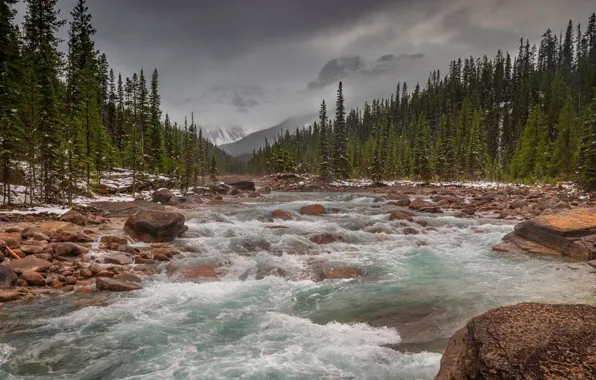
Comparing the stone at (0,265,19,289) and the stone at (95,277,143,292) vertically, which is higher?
the stone at (0,265,19,289)

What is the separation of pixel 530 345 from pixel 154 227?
16.2 m

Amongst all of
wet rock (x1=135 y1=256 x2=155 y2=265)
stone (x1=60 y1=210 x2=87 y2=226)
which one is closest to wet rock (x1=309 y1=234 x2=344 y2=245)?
wet rock (x1=135 y1=256 x2=155 y2=265)

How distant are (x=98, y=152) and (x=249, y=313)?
127 ft

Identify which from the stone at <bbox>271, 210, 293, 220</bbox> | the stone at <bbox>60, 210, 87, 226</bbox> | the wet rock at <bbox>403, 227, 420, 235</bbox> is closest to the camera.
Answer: the stone at <bbox>60, 210, 87, 226</bbox>

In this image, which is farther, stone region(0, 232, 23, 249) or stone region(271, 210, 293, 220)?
stone region(271, 210, 293, 220)

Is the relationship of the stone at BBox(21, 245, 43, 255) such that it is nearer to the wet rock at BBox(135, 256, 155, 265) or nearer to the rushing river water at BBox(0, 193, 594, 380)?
the wet rock at BBox(135, 256, 155, 265)

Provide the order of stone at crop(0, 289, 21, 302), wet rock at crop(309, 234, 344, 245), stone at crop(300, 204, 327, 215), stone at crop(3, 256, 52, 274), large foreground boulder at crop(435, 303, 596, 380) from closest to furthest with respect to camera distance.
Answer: large foreground boulder at crop(435, 303, 596, 380), stone at crop(0, 289, 21, 302), stone at crop(3, 256, 52, 274), wet rock at crop(309, 234, 344, 245), stone at crop(300, 204, 327, 215)

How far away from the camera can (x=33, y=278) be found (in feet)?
34.7

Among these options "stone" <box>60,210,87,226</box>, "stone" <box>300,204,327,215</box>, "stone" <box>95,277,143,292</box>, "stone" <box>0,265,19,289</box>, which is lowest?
"stone" <box>95,277,143,292</box>

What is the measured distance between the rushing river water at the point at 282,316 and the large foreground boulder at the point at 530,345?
2.67 meters

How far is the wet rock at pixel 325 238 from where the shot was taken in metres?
16.9

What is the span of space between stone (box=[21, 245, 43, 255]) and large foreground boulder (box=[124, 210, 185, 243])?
14.0 ft

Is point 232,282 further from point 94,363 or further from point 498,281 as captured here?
point 498,281

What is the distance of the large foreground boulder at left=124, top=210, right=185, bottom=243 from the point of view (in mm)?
16344
